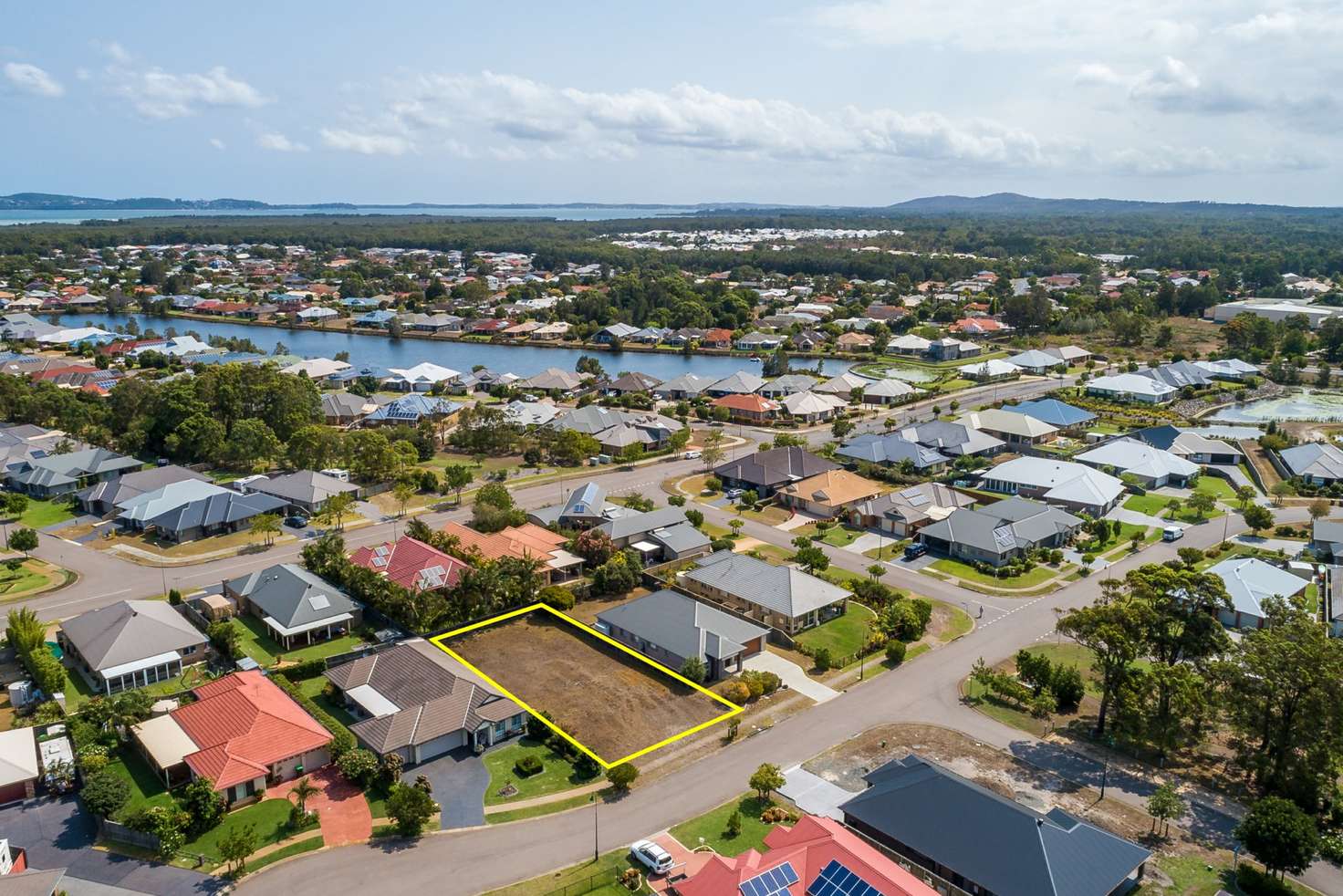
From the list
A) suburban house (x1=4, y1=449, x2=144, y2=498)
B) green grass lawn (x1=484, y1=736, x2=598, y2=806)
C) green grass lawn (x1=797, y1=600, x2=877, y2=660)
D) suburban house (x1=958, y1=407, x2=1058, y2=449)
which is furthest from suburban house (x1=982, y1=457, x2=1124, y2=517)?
suburban house (x1=4, y1=449, x2=144, y2=498)

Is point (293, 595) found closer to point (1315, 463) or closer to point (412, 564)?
point (412, 564)

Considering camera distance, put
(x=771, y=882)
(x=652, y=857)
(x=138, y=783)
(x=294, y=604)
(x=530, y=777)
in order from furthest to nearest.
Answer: (x=294, y=604) < (x=530, y=777) < (x=138, y=783) < (x=652, y=857) < (x=771, y=882)

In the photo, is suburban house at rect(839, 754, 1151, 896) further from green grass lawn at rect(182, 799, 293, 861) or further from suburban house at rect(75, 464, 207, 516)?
suburban house at rect(75, 464, 207, 516)

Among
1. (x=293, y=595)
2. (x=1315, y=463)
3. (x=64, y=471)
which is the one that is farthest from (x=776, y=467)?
(x=64, y=471)

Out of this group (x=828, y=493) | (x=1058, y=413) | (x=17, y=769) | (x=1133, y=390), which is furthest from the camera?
(x=1133, y=390)

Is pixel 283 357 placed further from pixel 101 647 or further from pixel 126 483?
pixel 101 647

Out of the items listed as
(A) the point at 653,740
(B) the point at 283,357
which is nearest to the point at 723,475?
(A) the point at 653,740

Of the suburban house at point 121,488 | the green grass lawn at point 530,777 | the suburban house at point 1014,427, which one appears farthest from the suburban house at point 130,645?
the suburban house at point 1014,427
